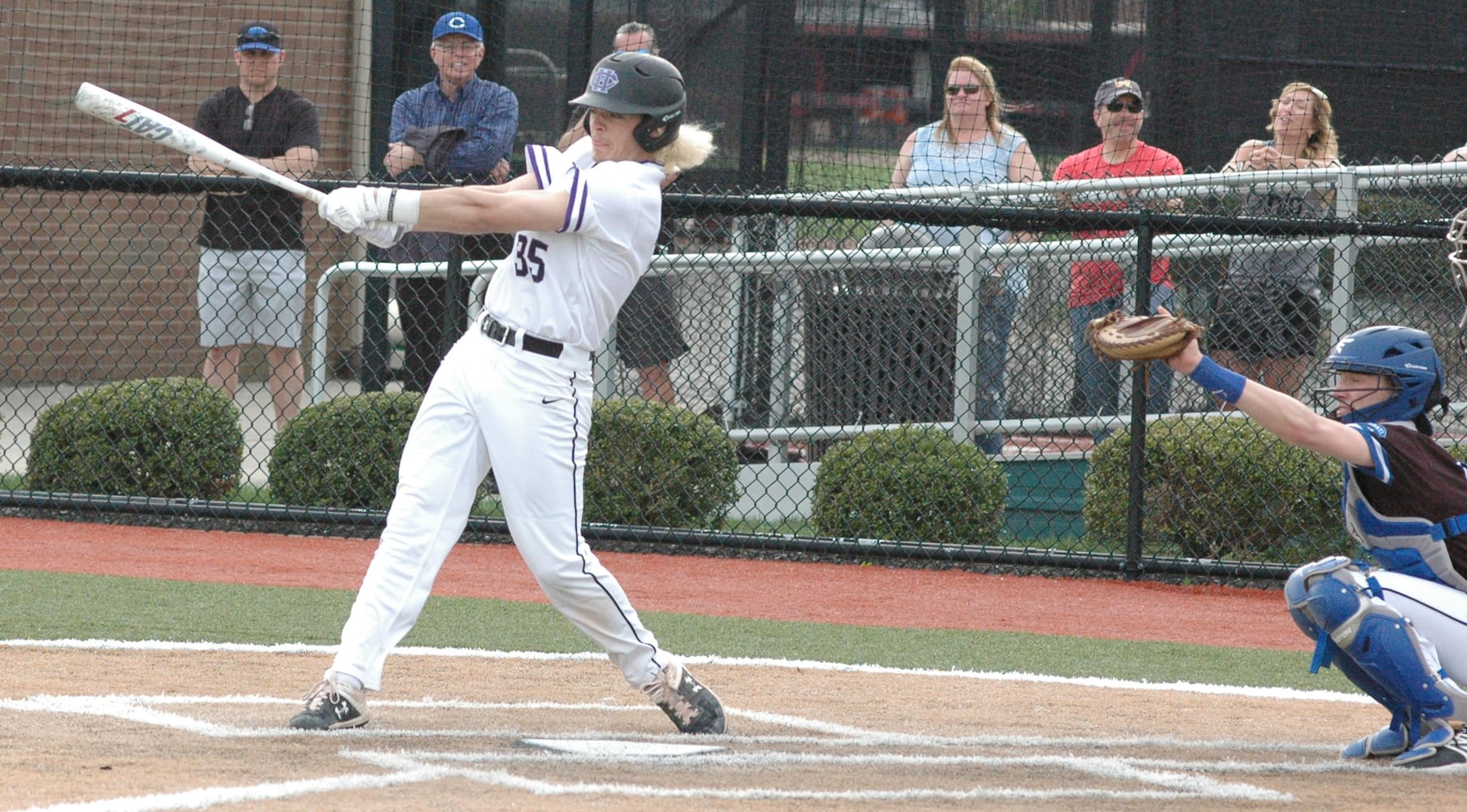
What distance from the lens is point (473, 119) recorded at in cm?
916

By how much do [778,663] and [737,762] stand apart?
62.5 inches

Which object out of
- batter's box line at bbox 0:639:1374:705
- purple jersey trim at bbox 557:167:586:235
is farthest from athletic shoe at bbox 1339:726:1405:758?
purple jersey trim at bbox 557:167:586:235

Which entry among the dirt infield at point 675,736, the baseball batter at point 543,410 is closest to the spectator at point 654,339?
the dirt infield at point 675,736

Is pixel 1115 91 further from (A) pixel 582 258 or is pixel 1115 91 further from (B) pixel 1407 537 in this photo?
(A) pixel 582 258

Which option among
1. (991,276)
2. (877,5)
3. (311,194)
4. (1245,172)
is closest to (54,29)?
(877,5)

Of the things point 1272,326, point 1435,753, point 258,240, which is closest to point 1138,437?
point 1272,326

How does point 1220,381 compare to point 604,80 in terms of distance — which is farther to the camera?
point 604,80

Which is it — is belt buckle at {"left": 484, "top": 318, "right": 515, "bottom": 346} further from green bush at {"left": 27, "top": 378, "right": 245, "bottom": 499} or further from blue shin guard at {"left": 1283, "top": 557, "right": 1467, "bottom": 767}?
green bush at {"left": 27, "top": 378, "right": 245, "bottom": 499}

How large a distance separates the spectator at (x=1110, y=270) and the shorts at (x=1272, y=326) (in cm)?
30

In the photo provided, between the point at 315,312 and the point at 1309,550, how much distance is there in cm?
496

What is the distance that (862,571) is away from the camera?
793 centimetres

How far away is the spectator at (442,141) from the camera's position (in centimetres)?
887

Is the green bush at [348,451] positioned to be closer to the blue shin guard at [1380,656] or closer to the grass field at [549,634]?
the grass field at [549,634]

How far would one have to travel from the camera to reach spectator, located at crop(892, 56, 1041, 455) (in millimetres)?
8320
